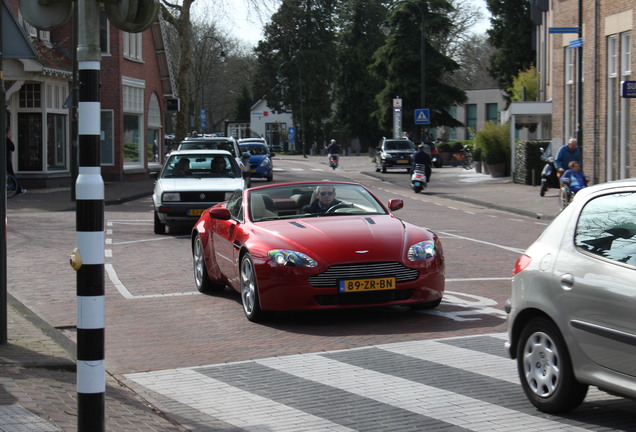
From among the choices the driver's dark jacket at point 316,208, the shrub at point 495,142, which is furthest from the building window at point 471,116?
the driver's dark jacket at point 316,208

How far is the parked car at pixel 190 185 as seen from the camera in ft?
63.4

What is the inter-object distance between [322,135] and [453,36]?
70.5ft

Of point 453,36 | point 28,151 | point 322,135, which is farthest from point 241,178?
point 322,135

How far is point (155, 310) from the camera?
10.8 meters


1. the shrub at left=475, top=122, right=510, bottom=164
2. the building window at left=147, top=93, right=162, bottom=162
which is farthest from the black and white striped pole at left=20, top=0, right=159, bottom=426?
the building window at left=147, top=93, right=162, bottom=162

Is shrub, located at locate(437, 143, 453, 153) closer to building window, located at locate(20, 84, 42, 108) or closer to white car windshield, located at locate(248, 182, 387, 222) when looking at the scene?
building window, located at locate(20, 84, 42, 108)

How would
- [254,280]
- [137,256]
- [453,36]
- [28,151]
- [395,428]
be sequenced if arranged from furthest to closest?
[453,36] → [28,151] → [137,256] → [254,280] → [395,428]

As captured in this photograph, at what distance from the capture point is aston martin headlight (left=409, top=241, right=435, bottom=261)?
31.9ft

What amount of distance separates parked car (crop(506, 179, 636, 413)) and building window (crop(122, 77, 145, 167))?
39584mm

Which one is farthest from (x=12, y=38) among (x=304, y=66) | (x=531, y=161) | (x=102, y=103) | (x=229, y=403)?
(x=304, y=66)

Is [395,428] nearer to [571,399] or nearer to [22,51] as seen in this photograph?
[571,399]

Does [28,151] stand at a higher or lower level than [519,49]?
lower

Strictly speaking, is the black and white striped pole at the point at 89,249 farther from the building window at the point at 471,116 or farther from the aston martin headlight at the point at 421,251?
the building window at the point at 471,116

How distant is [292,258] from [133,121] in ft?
126
